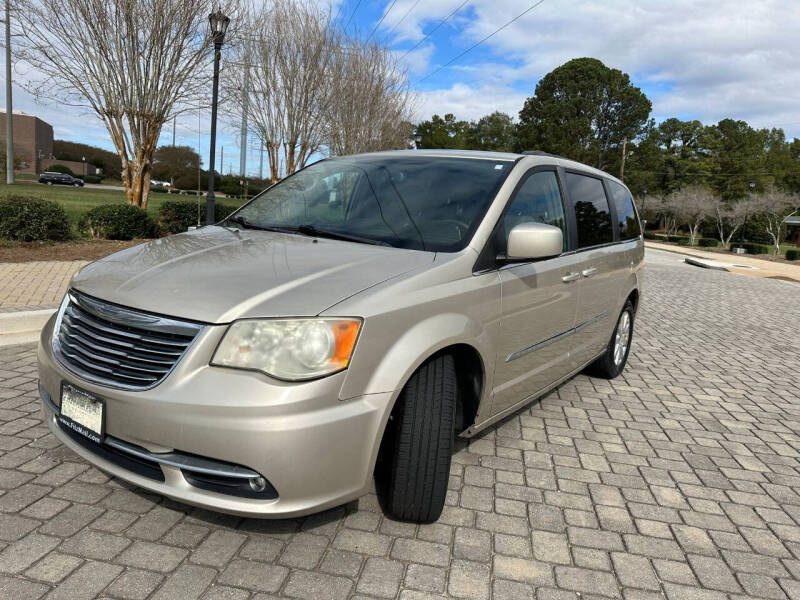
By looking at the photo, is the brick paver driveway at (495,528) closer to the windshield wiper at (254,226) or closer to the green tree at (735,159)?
the windshield wiper at (254,226)

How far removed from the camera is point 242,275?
2.57 m

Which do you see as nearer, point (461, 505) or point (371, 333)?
point (371, 333)

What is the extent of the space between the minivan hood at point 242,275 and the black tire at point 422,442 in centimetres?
50

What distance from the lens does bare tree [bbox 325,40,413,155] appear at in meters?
20.3

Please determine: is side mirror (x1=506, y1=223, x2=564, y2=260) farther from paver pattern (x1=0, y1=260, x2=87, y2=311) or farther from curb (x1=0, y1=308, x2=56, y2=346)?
paver pattern (x1=0, y1=260, x2=87, y2=311)

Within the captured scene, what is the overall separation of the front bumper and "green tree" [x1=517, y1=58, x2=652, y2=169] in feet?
204

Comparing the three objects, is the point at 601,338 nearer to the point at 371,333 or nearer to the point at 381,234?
the point at 381,234

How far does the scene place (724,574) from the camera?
2609 millimetres

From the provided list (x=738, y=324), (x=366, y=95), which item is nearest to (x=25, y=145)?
(x=366, y=95)

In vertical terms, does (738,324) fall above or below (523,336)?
below

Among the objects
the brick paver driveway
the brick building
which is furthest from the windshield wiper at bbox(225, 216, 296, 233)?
the brick building

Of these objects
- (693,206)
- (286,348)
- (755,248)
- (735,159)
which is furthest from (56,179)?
(735,159)

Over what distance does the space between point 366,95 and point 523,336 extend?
1943 centimetres

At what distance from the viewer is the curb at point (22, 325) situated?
5598 millimetres
